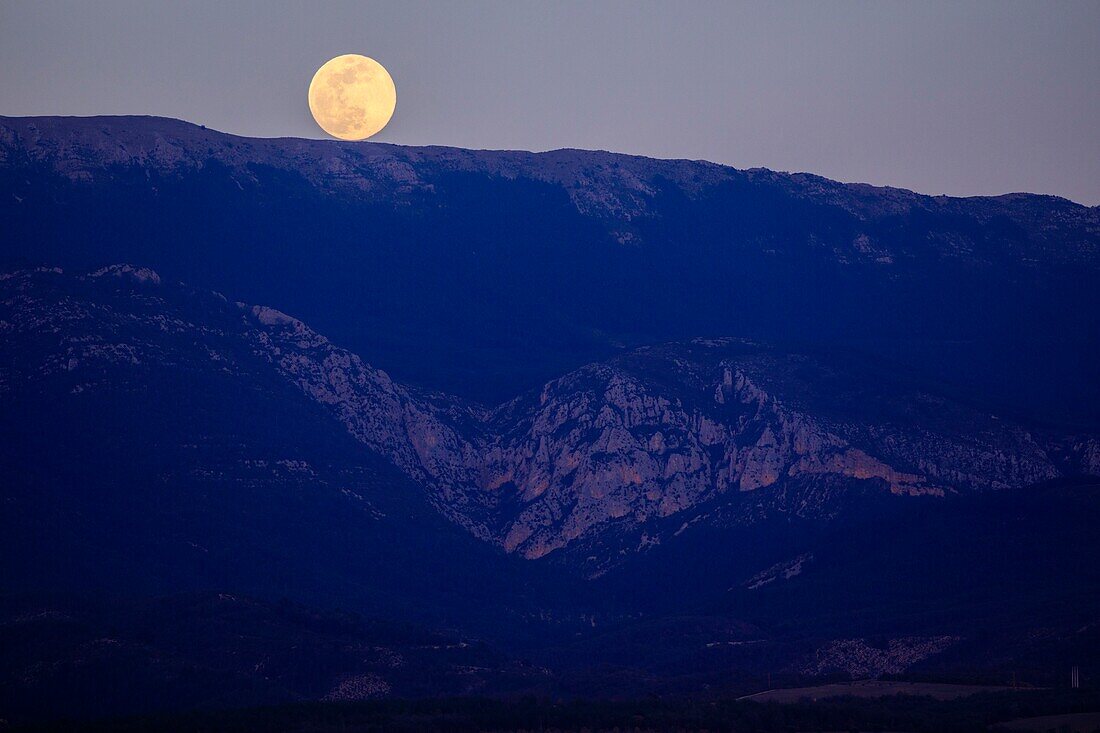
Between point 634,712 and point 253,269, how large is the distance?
345 ft

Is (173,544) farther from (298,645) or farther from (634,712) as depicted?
(634,712)

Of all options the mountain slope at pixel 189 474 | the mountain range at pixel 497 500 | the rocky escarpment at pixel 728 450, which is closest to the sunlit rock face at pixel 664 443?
the rocky escarpment at pixel 728 450

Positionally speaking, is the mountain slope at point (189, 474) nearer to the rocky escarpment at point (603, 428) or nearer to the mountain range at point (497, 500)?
the mountain range at point (497, 500)

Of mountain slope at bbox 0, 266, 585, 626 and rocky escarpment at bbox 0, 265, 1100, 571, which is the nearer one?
mountain slope at bbox 0, 266, 585, 626

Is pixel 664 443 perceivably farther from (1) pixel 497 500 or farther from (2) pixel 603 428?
(1) pixel 497 500

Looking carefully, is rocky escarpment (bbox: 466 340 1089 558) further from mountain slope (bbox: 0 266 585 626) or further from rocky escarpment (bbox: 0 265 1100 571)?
mountain slope (bbox: 0 266 585 626)

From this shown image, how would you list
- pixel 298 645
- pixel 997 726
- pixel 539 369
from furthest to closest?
pixel 539 369 → pixel 298 645 → pixel 997 726

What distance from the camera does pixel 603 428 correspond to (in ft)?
543

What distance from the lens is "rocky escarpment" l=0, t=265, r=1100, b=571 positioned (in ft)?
522

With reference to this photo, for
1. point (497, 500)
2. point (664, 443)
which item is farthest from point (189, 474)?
point (664, 443)

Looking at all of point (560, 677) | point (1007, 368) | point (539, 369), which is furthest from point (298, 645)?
point (1007, 368)

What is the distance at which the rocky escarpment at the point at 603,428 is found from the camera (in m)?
159

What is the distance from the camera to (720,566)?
156250 millimetres

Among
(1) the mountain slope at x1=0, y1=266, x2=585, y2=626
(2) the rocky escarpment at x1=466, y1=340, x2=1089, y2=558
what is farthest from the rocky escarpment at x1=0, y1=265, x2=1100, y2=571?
(1) the mountain slope at x1=0, y1=266, x2=585, y2=626
